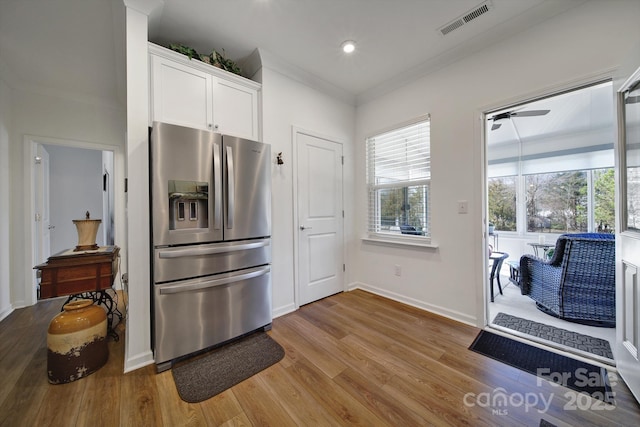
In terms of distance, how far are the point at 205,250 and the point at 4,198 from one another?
278 cm

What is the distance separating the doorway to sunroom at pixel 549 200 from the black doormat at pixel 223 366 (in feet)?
7.05

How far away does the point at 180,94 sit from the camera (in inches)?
80.0

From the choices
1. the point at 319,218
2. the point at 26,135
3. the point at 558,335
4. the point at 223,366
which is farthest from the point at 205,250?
the point at 558,335

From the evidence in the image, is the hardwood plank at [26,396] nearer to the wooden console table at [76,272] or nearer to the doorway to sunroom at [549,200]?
the wooden console table at [76,272]

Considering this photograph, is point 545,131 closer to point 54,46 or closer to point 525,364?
point 525,364

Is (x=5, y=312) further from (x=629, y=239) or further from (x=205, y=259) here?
(x=629, y=239)

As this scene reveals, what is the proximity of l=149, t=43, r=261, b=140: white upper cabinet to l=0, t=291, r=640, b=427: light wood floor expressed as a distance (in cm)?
197

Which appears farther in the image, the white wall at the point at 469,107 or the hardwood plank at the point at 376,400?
the white wall at the point at 469,107

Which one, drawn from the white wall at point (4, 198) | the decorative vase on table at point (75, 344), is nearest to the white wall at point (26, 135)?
the white wall at point (4, 198)

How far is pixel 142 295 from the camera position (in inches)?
69.8

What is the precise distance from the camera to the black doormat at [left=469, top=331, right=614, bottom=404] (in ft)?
5.00

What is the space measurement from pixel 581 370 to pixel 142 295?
3203 millimetres

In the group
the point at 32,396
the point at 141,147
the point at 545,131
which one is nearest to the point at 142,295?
the point at 32,396

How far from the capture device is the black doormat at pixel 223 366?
5.05 feet
